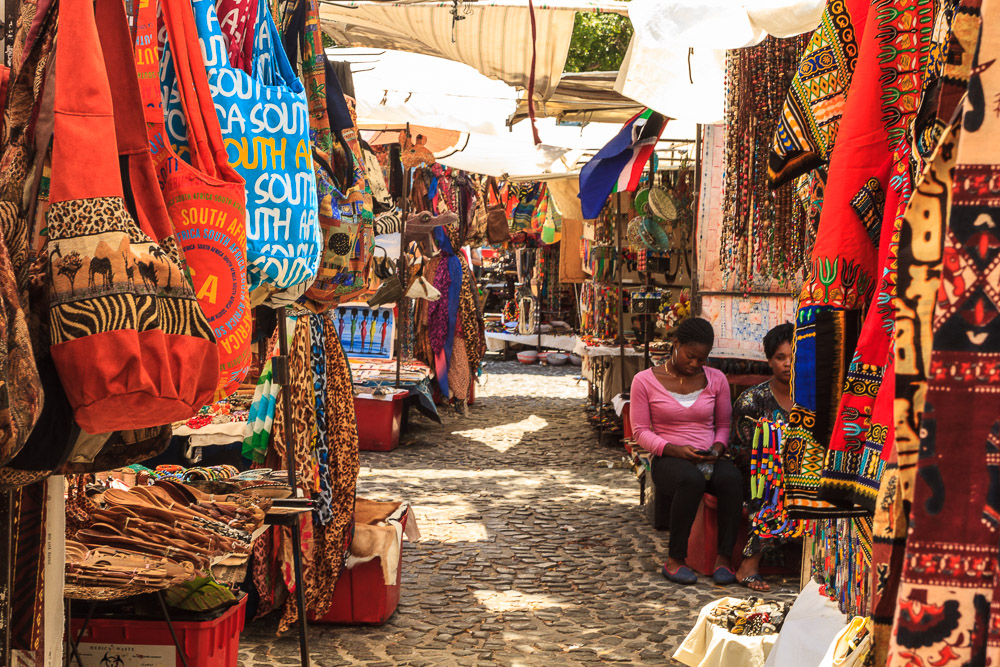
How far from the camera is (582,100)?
656cm

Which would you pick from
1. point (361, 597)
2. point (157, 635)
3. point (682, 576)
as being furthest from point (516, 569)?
point (157, 635)

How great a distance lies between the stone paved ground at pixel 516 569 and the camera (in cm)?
454

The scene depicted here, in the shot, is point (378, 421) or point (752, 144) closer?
point (752, 144)

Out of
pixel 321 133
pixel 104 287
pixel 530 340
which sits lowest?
pixel 530 340

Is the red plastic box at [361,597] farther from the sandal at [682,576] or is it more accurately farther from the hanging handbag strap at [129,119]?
the hanging handbag strap at [129,119]

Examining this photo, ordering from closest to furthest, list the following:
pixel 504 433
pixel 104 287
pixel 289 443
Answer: pixel 104 287 < pixel 289 443 < pixel 504 433

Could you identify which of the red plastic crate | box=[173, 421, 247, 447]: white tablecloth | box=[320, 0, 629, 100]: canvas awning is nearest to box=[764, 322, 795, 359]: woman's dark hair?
Result: box=[320, 0, 629, 100]: canvas awning

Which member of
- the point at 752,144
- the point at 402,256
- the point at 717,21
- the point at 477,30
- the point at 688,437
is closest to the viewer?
the point at 717,21

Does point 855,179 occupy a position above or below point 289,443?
above

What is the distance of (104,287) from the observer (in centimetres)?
148

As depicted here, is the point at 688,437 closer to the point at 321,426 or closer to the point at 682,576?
the point at 682,576

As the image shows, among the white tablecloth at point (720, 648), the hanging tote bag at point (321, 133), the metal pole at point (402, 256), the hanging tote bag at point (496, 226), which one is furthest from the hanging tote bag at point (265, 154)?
the hanging tote bag at point (496, 226)

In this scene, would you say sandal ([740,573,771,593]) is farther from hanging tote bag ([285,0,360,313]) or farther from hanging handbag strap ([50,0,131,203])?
hanging handbag strap ([50,0,131,203])

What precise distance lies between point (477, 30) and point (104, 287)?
3.83m
